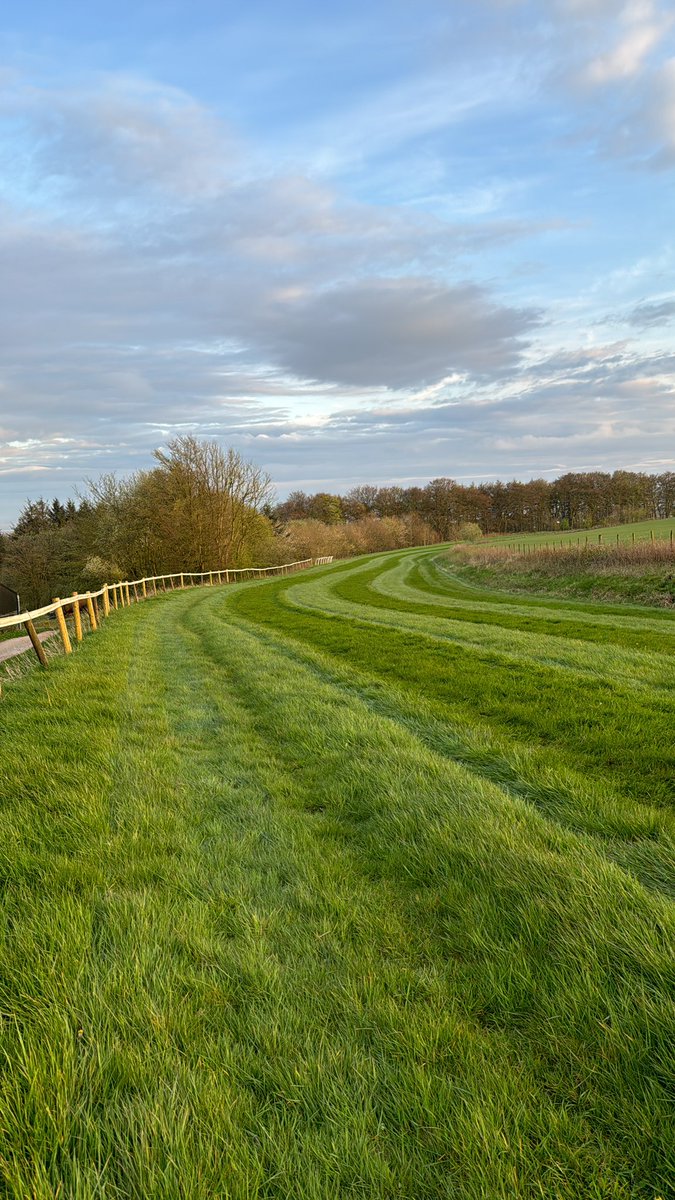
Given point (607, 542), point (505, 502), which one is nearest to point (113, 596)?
point (607, 542)

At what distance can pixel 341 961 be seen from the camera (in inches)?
107

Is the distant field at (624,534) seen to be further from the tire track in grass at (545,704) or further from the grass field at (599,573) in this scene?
the tire track in grass at (545,704)

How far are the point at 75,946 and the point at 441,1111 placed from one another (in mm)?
1777

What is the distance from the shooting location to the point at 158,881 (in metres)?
3.44

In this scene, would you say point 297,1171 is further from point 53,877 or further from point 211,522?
point 211,522

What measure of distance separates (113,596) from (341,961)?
25.0 meters

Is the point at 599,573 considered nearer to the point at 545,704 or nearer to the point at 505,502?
the point at 545,704

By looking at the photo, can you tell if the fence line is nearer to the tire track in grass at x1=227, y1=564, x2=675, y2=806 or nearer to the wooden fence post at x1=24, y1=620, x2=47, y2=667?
the tire track in grass at x1=227, y1=564, x2=675, y2=806

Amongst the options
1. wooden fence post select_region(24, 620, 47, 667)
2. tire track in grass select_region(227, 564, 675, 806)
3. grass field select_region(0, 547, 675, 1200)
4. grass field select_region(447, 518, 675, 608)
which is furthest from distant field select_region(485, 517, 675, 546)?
grass field select_region(0, 547, 675, 1200)

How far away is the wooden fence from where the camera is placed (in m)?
9.58

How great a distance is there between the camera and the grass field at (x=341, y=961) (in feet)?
6.00

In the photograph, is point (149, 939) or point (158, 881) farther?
point (158, 881)

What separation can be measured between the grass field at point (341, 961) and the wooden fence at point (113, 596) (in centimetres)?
352

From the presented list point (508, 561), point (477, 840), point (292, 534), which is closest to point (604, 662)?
point (477, 840)
